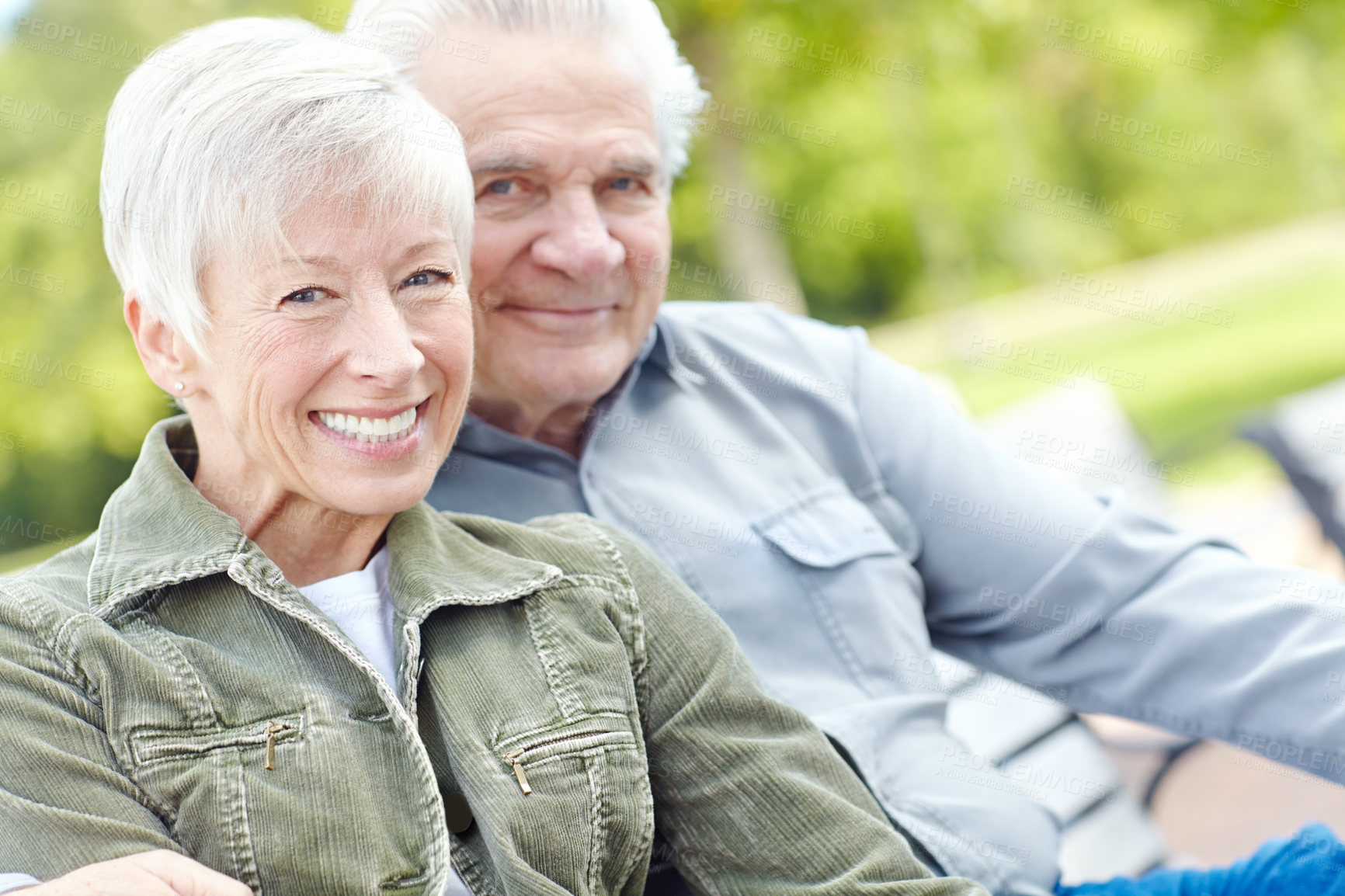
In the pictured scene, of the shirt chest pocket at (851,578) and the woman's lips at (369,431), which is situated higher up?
the woman's lips at (369,431)

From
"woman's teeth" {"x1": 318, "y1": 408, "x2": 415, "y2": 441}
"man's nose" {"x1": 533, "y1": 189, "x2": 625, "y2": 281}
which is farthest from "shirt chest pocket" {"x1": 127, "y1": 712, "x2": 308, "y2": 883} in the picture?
"man's nose" {"x1": 533, "y1": 189, "x2": 625, "y2": 281}

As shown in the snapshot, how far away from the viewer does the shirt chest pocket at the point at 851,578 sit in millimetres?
2143

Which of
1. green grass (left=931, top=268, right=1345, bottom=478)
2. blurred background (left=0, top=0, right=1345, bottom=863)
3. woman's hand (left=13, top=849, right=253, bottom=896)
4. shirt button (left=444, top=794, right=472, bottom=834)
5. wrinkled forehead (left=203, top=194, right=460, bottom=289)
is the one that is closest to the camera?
woman's hand (left=13, top=849, right=253, bottom=896)

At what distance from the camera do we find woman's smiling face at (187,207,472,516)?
1468 millimetres

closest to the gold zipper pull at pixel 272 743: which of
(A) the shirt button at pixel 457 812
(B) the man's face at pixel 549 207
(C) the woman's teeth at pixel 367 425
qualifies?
(A) the shirt button at pixel 457 812

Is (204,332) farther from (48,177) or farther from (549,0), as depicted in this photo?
(48,177)

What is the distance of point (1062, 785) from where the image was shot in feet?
9.18

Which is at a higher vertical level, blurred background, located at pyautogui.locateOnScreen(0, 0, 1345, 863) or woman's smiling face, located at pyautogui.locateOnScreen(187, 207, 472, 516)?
woman's smiling face, located at pyautogui.locateOnScreen(187, 207, 472, 516)

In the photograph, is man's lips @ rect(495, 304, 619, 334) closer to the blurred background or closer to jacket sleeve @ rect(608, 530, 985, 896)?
the blurred background

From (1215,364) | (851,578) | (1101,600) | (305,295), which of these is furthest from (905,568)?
(1215,364)

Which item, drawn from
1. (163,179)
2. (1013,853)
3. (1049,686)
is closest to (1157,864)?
(1049,686)

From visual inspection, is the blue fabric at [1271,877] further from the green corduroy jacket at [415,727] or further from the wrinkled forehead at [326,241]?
the wrinkled forehead at [326,241]

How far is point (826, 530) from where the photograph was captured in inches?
86.8

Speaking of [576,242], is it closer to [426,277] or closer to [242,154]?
[426,277]
